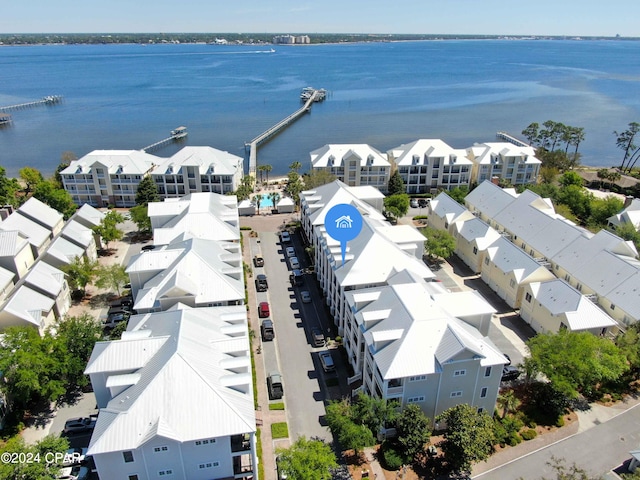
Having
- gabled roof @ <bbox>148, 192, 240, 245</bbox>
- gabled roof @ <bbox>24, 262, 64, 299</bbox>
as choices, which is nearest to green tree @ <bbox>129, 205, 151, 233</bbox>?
gabled roof @ <bbox>148, 192, 240, 245</bbox>

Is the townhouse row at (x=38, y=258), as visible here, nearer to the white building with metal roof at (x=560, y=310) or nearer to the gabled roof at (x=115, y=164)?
the gabled roof at (x=115, y=164)

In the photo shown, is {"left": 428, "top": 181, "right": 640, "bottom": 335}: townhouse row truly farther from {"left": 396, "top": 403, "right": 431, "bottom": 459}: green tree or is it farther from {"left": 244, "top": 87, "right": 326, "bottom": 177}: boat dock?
{"left": 244, "top": 87, "right": 326, "bottom": 177}: boat dock

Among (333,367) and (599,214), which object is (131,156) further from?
(599,214)

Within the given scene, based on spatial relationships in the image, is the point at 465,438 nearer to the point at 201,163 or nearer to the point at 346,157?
the point at 346,157

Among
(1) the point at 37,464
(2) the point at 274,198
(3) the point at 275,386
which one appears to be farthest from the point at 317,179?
(1) the point at 37,464

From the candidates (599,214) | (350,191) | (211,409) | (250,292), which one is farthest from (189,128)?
(211,409)
